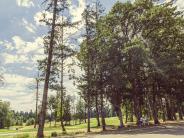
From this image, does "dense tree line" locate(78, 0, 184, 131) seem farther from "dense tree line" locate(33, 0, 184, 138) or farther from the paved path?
the paved path

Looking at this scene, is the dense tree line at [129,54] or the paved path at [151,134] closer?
the paved path at [151,134]

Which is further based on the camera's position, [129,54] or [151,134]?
[129,54]

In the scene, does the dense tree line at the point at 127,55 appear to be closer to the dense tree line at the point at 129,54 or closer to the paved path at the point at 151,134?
the dense tree line at the point at 129,54

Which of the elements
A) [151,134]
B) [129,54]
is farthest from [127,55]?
[151,134]

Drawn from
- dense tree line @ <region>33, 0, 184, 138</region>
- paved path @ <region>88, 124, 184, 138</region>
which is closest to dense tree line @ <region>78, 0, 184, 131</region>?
dense tree line @ <region>33, 0, 184, 138</region>

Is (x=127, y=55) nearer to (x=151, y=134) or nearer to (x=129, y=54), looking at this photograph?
(x=129, y=54)

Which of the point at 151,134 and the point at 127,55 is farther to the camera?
the point at 127,55

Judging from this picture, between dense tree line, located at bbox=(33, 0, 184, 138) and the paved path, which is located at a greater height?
dense tree line, located at bbox=(33, 0, 184, 138)

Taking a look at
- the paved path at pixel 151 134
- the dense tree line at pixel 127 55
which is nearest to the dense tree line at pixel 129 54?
the dense tree line at pixel 127 55

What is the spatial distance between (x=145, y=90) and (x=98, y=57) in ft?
37.5

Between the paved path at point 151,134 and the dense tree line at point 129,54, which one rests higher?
the dense tree line at point 129,54

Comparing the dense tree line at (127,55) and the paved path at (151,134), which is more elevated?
the dense tree line at (127,55)

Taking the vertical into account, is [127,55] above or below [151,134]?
above

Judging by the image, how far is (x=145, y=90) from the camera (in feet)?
174
